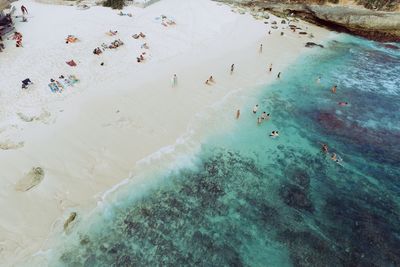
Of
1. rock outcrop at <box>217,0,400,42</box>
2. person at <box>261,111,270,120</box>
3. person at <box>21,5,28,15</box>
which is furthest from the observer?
rock outcrop at <box>217,0,400,42</box>

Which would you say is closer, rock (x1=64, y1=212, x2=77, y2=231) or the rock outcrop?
rock (x1=64, y1=212, x2=77, y2=231)

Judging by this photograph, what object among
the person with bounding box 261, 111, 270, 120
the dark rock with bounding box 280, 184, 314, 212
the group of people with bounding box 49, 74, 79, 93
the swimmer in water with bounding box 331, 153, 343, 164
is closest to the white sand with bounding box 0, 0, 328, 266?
the group of people with bounding box 49, 74, 79, 93

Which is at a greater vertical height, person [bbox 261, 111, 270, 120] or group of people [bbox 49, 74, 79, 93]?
group of people [bbox 49, 74, 79, 93]

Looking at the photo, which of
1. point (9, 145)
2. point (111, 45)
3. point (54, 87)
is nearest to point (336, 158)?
point (9, 145)

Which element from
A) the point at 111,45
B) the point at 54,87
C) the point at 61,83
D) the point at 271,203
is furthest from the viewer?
the point at 111,45

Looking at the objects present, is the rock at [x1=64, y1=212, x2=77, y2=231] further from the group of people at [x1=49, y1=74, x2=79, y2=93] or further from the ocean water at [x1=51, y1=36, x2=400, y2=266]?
the group of people at [x1=49, y1=74, x2=79, y2=93]

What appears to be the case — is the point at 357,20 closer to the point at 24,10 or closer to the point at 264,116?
the point at 264,116
